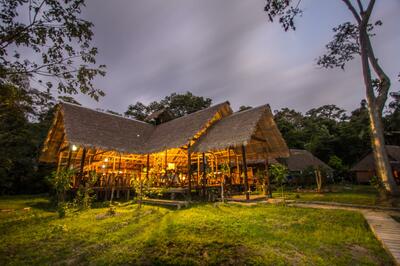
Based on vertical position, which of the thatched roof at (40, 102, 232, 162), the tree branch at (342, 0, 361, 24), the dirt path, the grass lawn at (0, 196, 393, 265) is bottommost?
the grass lawn at (0, 196, 393, 265)

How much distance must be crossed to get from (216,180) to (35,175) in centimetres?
2144

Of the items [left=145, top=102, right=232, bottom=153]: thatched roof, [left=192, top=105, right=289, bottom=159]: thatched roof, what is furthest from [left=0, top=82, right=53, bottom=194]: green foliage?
[left=192, top=105, right=289, bottom=159]: thatched roof

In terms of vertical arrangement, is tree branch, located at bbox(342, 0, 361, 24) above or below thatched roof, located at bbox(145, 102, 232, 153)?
above

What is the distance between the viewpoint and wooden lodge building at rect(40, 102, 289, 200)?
12.0 metres

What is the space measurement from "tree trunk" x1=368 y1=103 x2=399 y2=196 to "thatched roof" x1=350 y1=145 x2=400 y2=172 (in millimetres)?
23960

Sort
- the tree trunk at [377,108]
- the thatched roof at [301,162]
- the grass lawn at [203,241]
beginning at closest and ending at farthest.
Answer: the grass lawn at [203,241]
the tree trunk at [377,108]
the thatched roof at [301,162]

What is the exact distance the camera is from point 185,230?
585cm

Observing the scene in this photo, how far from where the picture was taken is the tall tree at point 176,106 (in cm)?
3984

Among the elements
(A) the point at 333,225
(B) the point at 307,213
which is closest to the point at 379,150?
(B) the point at 307,213

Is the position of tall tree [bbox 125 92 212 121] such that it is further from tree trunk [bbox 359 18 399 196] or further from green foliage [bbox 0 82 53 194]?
tree trunk [bbox 359 18 399 196]

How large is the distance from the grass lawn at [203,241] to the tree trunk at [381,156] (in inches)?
191

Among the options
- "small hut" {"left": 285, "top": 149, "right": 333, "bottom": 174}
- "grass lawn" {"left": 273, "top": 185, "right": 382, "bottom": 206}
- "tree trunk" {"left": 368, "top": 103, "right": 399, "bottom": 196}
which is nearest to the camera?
"tree trunk" {"left": 368, "top": 103, "right": 399, "bottom": 196}

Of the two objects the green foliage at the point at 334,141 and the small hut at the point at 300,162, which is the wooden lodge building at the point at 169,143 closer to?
the small hut at the point at 300,162

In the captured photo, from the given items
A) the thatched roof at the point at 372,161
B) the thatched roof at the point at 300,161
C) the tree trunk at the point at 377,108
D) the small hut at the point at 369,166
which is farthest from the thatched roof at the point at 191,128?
the small hut at the point at 369,166
